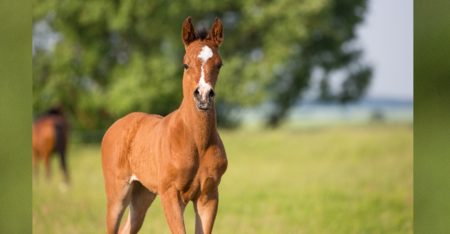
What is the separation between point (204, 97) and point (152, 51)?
6.38m

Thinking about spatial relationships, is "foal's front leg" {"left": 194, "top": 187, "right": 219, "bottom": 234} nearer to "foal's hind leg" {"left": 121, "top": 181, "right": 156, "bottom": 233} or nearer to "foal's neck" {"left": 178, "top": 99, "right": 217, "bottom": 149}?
"foal's neck" {"left": 178, "top": 99, "right": 217, "bottom": 149}

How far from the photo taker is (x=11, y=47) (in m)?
2.57

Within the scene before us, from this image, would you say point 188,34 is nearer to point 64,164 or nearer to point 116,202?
point 116,202

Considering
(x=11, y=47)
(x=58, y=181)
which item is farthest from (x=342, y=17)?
(x=11, y=47)

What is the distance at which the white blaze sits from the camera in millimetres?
1785

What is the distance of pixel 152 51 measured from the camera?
8070 mm

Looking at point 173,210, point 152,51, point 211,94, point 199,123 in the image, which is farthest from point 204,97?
point 152,51

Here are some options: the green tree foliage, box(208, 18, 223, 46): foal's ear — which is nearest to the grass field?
the green tree foliage

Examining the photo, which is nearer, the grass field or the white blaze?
the white blaze

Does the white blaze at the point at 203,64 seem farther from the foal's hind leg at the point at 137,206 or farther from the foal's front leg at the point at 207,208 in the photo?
the foal's hind leg at the point at 137,206

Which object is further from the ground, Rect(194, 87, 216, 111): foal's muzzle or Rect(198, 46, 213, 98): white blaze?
Rect(198, 46, 213, 98): white blaze

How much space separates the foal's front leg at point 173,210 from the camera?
1.92 m

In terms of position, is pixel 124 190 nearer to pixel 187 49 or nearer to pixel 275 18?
pixel 187 49

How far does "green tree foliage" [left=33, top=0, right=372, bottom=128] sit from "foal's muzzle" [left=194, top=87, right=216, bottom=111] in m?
4.31
